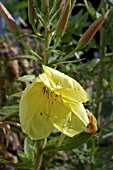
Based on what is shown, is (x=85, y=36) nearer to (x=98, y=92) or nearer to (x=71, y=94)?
(x=71, y=94)

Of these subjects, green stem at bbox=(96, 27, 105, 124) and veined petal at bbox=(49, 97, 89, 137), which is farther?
green stem at bbox=(96, 27, 105, 124)

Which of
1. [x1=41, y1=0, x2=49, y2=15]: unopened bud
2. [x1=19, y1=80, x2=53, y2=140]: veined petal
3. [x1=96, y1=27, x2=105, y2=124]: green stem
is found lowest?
[x1=96, y1=27, x2=105, y2=124]: green stem

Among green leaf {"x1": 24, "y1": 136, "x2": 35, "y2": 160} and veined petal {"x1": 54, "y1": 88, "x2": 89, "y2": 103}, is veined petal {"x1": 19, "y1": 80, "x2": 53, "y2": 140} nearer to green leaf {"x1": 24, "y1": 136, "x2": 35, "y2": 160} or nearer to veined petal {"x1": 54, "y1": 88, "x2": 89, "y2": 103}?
veined petal {"x1": 54, "y1": 88, "x2": 89, "y2": 103}

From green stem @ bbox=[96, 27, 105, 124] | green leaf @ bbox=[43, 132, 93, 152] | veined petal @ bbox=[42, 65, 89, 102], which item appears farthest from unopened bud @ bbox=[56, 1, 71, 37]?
green stem @ bbox=[96, 27, 105, 124]

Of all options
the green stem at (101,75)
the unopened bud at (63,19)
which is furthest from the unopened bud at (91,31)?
the green stem at (101,75)

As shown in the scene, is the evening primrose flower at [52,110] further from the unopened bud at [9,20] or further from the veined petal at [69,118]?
the unopened bud at [9,20]

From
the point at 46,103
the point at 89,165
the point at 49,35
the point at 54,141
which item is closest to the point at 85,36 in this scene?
the point at 49,35

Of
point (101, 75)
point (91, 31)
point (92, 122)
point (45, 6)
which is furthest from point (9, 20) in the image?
point (101, 75)
